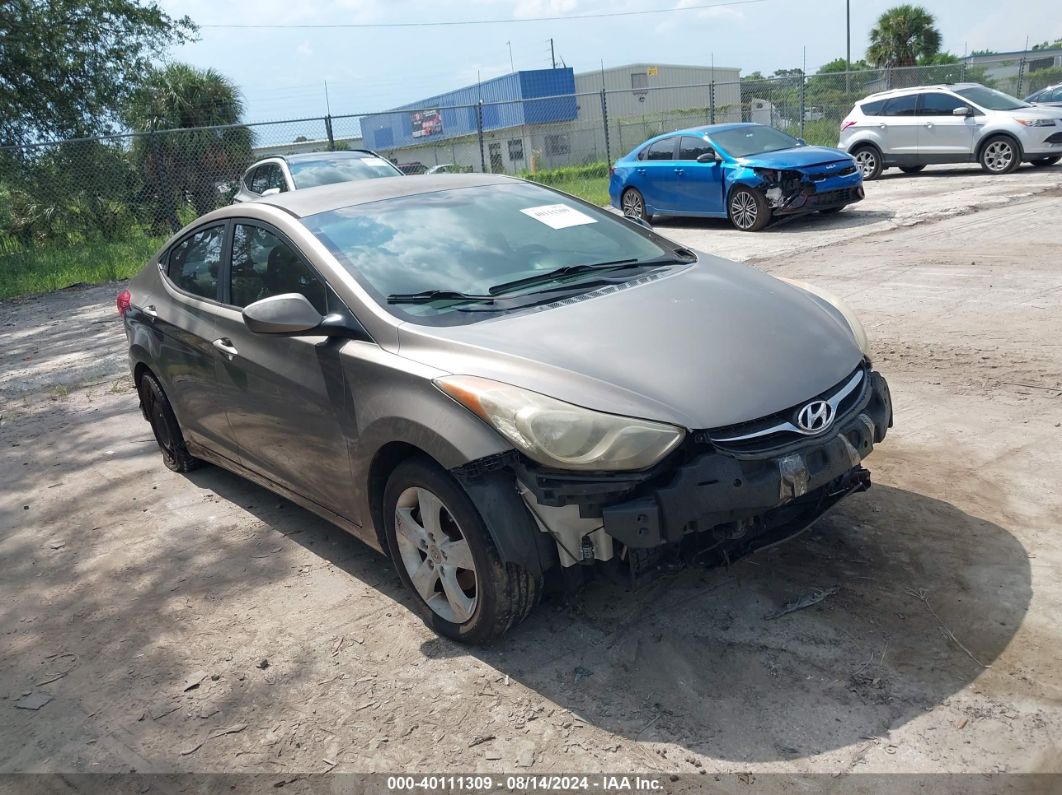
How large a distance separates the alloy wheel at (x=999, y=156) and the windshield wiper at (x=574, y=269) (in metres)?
14.9

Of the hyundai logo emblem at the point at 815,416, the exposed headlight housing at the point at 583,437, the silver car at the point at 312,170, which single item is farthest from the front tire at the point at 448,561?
the silver car at the point at 312,170

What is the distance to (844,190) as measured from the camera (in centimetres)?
1315

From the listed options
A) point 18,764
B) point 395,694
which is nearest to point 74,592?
point 18,764

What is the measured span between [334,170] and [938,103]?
1160 centimetres

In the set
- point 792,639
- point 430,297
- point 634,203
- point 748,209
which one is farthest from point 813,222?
point 792,639

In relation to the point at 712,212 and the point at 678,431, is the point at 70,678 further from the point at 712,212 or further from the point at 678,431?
the point at 712,212

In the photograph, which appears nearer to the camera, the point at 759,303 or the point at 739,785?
the point at 739,785

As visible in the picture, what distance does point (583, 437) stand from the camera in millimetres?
2912

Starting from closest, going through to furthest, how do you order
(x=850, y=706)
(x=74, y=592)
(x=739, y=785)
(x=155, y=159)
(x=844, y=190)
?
1. (x=739, y=785)
2. (x=850, y=706)
3. (x=74, y=592)
4. (x=844, y=190)
5. (x=155, y=159)

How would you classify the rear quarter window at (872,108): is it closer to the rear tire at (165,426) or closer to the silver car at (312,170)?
the silver car at (312,170)

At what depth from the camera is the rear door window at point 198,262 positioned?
4715mm

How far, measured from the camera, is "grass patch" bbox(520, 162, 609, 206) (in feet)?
68.6

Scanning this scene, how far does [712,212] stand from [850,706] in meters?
11.9

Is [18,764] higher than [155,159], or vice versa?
[155,159]
